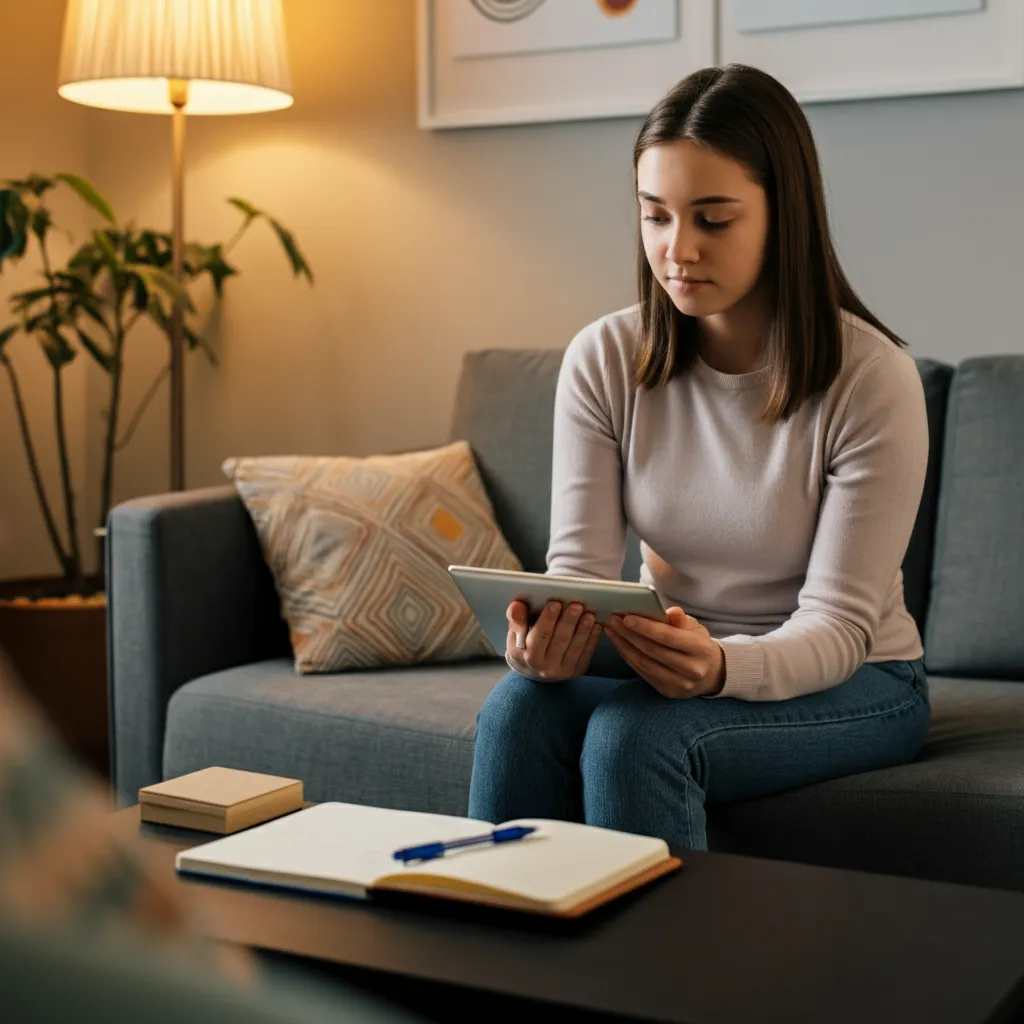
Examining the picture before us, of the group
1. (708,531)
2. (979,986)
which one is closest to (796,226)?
(708,531)

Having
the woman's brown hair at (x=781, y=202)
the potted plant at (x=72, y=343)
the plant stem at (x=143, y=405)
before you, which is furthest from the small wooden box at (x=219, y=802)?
the plant stem at (x=143, y=405)

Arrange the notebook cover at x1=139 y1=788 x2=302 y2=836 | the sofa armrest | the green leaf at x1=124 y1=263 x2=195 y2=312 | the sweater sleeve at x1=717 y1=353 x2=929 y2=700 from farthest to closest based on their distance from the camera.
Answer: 1. the green leaf at x1=124 y1=263 x2=195 y2=312
2. the sofa armrest
3. the sweater sleeve at x1=717 y1=353 x2=929 y2=700
4. the notebook cover at x1=139 y1=788 x2=302 y2=836

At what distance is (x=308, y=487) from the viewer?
226 cm

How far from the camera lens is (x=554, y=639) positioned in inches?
57.0

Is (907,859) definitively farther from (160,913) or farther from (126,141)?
(126,141)

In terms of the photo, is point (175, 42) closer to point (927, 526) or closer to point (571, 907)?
point (927, 526)

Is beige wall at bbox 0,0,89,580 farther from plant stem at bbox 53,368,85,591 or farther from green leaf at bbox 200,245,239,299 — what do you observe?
green leaf at bbox 200,245,239,299

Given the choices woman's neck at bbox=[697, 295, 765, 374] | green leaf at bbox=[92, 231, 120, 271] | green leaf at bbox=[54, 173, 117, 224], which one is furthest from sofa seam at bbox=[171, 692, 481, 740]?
green leaf at bbox=[54, 173, 117, 224]

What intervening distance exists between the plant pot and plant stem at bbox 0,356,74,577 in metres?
0.15

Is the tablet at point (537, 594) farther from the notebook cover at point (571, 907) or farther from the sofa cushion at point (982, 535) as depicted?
the sofa cushion at point (982, 535)

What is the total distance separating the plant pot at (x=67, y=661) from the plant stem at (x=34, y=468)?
0.49 feet

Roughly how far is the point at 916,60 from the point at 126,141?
5.55 feet

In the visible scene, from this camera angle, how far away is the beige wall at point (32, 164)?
3.03 m

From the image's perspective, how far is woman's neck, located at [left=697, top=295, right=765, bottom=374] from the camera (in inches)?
66.3
